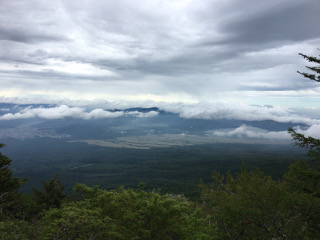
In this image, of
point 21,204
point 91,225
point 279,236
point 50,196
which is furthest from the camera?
point 50,196

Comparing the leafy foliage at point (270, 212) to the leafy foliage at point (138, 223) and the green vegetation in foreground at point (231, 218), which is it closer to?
the green vegetation in foreground at point (231, 218)

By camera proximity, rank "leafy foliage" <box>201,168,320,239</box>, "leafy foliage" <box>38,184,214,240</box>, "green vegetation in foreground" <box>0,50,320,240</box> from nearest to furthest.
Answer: "leafy foliage" <box>38,184,214,240</box>, "green vegetation in foreground" <box>0,50,320,240</box>, "leafy foliage" <box>201,168,320,239</box>

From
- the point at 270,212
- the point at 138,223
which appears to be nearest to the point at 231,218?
the point at 270,212

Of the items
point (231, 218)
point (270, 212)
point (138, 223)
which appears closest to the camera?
point (270, 212)

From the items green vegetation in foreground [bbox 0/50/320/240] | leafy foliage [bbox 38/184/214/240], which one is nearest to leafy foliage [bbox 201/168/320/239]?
green vegetation in foreground [bbox 0/50/320/240]

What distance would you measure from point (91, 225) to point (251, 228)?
11.0m

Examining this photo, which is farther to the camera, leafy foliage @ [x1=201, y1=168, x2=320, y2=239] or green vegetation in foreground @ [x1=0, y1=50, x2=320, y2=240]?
leafy foliage @ [x1=201, y1=168, x2=320, y2=239]

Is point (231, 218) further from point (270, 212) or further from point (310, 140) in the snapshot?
point (310, 140)

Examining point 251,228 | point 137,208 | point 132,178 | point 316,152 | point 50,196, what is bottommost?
point 132,178

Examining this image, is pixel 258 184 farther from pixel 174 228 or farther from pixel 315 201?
pixel 174 228

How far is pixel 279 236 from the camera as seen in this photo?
46.9 feet

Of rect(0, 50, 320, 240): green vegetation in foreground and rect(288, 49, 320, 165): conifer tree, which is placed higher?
rect(288, 49, 320, 165): conifer tree

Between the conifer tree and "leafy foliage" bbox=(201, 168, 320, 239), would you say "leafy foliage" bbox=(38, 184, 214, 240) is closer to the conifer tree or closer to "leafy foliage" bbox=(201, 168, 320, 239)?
"leafy foliage" bbox=(201, 168, 320, 239)

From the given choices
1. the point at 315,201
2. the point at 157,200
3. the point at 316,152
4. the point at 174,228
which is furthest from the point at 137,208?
the point at 316,152
